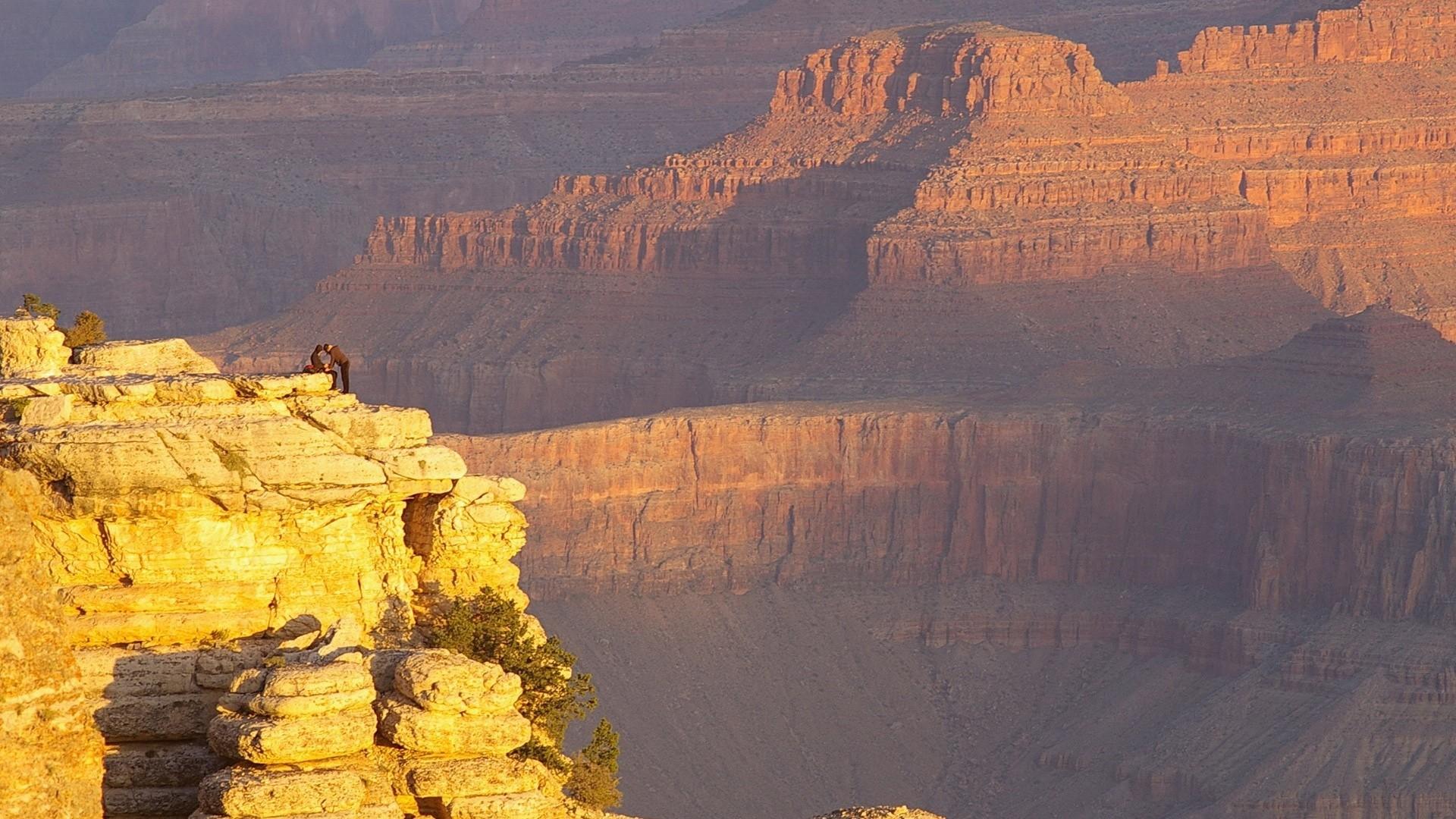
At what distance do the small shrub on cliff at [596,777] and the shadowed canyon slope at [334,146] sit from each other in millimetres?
117756

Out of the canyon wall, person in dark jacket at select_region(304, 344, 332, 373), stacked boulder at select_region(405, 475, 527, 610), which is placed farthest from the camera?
the canyon wall

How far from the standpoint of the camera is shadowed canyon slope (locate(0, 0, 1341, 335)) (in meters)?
160

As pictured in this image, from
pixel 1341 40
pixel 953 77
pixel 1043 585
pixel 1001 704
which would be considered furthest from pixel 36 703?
pixel 1341 40

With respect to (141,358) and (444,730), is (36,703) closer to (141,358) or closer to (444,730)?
(444,730)

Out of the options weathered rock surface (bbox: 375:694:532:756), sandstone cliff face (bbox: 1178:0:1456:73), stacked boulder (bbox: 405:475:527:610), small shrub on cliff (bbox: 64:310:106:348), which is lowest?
weathered rock surface (bbox: 375:694:532:756)

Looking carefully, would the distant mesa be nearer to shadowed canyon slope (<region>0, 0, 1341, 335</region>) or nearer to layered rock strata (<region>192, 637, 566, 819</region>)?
shadowed canyon slope (<region>0, 0, 1341, 335</region>)

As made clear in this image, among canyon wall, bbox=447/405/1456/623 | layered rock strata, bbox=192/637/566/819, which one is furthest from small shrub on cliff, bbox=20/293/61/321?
canyon wall, bbox=447/405/1456/623

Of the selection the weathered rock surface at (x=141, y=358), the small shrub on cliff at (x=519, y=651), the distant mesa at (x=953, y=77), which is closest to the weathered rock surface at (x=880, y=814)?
the small shrub on cliff at (x=519, y=651)

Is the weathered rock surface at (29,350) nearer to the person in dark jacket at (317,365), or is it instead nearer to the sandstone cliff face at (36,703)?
the person in dark jacket at (317,365)

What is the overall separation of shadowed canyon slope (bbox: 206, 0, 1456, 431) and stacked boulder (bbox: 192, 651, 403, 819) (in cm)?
7731

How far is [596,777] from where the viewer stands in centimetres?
3478

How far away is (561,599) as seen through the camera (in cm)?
9006

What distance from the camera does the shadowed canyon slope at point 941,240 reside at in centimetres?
11494

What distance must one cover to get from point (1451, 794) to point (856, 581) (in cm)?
2043
